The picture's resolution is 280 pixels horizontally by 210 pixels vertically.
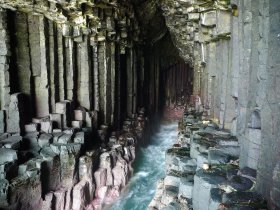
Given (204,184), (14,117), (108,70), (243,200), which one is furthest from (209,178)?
(108,70)

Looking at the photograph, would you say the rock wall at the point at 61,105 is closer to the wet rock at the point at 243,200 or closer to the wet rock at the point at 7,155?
the wet rock at the point at 7,155

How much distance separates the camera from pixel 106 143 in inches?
551

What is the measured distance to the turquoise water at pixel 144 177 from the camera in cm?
1131

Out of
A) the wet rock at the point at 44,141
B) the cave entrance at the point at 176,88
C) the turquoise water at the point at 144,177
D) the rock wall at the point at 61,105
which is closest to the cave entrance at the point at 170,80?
the cave entrance at the point at 176,88

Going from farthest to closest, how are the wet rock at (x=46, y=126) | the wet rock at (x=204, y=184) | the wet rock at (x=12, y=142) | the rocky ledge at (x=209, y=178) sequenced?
the wet rock at (x=46, y=126) → the wet rock at (x=12, y=142) → the wet rock at (x=204, y=184) → the rocky ledge at (x=209, y=178)

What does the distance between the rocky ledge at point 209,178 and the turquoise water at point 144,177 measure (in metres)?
3.25

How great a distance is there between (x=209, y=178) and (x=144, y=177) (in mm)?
7894

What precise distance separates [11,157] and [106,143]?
5605 millimetres

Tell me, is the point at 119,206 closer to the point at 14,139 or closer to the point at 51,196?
the point at 51,196

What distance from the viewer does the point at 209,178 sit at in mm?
5945

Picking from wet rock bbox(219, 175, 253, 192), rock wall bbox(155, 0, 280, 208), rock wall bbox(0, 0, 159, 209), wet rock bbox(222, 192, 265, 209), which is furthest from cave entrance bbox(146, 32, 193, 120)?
wet rock bbox(222, 192, 265, 209)

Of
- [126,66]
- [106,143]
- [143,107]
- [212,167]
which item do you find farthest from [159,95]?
[212,167]

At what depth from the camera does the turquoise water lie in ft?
37.1

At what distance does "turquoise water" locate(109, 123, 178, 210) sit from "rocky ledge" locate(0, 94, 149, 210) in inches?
17.4
